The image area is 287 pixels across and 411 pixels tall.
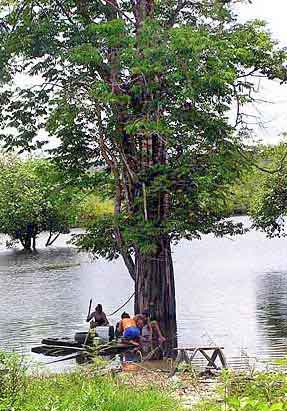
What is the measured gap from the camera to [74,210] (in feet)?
74.2

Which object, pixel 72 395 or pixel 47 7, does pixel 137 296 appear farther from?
pixel 72 395

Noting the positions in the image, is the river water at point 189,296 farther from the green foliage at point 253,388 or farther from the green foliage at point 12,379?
the green foliage at point 12,379

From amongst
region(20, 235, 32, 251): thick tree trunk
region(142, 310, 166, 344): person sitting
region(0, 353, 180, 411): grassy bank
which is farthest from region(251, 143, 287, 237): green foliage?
region(20, 235, 32, 251): thick tree trunk

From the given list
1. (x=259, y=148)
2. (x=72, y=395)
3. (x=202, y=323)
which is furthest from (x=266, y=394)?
(x=202, y=323)

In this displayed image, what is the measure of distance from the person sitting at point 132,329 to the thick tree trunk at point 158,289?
5.07ft

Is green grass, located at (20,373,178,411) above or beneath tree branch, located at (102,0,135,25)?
beneath

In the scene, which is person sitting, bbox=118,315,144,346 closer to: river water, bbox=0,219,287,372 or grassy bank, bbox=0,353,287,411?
river water, bbox=0,219,287,372

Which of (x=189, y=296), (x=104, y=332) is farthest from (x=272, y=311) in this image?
(x=104, y=332)

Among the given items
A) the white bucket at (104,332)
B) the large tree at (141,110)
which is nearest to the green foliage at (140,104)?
the large tree at (141,110)

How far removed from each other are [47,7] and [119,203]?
4.76 m

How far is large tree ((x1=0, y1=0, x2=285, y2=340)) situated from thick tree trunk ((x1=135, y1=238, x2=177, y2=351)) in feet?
0.09

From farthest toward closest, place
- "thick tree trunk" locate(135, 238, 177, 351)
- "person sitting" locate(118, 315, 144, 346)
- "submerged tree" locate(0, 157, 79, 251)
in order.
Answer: "submerged tree" locate(0, 157, 79, 251)
"thick tree trunk" locate(135, 238, 177, 351)
"person sitting" locate(118, 315, 144, 346)

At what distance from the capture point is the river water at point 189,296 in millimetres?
24469

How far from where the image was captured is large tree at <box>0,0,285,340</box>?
17750 mm
